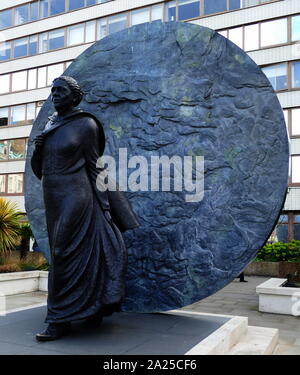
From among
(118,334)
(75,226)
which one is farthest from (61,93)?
(118,334)

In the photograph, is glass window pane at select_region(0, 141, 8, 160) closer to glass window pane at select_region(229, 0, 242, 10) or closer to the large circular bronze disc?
glass window pane at select_region(229, 0, 242, 10)

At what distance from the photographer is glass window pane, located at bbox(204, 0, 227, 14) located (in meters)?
20.8

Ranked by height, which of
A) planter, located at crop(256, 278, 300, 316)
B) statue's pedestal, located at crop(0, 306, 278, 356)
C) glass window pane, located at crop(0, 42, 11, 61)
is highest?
glass window pane, located at crop(0, 42, 11, 61)

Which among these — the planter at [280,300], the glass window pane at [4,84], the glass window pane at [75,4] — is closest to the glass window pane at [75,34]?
the glass window pane at [75,4]

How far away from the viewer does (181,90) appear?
5480 mm

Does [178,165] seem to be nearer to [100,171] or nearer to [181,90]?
[181,90]

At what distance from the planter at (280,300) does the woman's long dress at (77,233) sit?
15.6ft

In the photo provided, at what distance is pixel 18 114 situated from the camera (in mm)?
26953

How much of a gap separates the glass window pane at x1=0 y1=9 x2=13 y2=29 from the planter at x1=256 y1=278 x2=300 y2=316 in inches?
1013

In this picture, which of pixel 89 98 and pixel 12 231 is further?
pixel 12 231

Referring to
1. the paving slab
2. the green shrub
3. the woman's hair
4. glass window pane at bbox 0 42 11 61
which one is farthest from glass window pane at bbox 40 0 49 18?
the paving slab

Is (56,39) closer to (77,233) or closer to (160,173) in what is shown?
(160,173)
